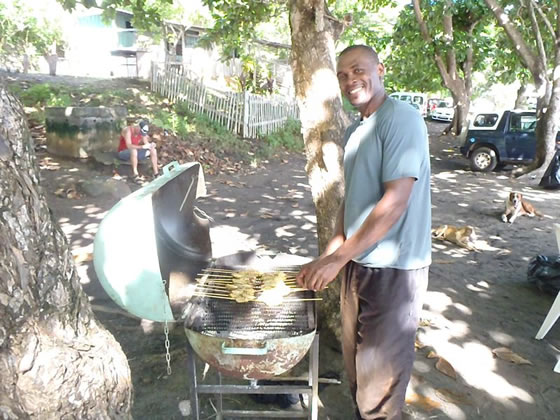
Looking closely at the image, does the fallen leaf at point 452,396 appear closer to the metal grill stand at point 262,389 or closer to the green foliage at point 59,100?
the metal grill stand at point 262,389

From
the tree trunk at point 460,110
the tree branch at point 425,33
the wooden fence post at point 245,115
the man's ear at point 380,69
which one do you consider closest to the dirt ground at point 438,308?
the man's ear at point 380,69

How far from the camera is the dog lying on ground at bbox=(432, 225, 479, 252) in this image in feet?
19.5

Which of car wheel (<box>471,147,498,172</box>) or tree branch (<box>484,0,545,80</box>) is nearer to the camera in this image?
tree branch (<box>484,0,545,80</box>)

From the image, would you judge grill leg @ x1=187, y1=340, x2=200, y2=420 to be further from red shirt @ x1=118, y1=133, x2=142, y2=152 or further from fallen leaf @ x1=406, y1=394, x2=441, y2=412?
red shirt @ x1=118, y1=133, x2=142, y2=152

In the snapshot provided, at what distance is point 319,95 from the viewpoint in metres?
3.02

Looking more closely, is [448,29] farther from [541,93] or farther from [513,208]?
[513,208]

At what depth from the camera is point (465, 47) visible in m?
15.8

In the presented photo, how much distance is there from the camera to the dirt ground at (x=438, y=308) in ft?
9.51

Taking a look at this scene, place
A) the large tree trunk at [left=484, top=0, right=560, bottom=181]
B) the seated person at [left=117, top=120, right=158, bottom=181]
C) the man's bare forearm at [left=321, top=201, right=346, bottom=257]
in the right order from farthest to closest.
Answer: the large tree trunk at [left=484, top=0, right=560, bottom=181] < the seated person at [left=117, top=120, right=158, bottom=181] < the man's bare forearm at [left=321, top=201, right=346, bottom=257]

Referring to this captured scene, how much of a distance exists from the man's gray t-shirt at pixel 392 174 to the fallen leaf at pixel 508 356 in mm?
1915

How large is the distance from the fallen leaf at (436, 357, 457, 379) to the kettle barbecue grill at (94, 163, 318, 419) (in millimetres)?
1215

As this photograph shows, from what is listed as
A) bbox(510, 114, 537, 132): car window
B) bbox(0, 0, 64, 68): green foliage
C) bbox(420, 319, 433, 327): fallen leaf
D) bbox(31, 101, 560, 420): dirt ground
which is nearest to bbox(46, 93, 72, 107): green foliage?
bbox(31, 101, 560, 420): dirt ground

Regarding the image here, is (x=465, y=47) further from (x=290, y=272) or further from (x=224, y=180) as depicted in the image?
(x=290, y=272)

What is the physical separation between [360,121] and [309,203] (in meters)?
5.82
